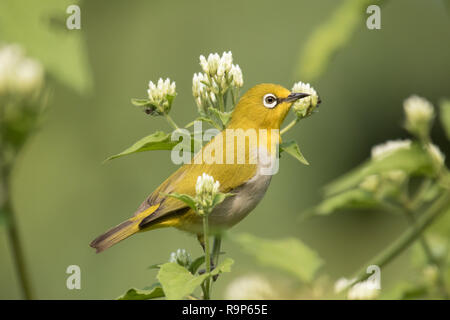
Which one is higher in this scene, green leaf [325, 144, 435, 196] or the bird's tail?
green leaf [325, 144, 435, 196]

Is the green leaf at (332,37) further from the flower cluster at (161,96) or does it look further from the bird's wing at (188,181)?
the flower cluster at (161,96)

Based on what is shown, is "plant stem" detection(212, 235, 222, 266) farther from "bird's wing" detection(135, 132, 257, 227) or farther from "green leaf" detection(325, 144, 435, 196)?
"green leaf" detection(325, 144, 435, 196)

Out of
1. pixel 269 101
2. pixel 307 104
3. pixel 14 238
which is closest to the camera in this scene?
pixel 14 238

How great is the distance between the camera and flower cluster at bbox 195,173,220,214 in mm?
1638

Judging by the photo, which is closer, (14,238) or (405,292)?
(14,238)

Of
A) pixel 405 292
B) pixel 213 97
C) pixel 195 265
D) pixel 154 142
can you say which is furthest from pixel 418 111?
pixel 154 142

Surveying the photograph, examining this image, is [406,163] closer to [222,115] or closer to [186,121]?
[222,115]

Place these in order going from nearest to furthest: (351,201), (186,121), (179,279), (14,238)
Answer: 1. (14,238)
2. (179,279)
3. (351,201)
4. (186,121)

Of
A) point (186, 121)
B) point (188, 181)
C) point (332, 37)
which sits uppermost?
point (186, 121)

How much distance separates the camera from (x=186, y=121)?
5426 mm

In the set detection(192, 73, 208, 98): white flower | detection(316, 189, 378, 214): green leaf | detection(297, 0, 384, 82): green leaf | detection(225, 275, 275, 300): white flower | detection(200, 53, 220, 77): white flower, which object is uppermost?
detection(297, 0, 384, 82): green leaf

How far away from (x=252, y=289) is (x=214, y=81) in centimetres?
71

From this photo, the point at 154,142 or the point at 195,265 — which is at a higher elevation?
the point at 154,142

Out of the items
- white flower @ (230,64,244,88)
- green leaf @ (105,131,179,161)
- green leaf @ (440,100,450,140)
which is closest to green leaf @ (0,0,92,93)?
green leaf @ (105,131,179,161)
